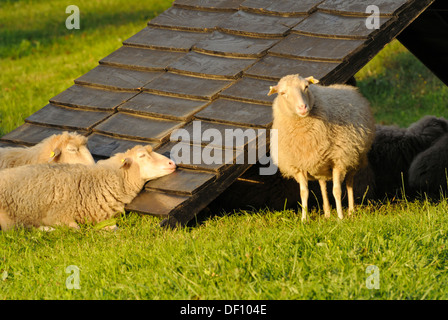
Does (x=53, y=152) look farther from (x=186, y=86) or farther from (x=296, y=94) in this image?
(x=296, y=94)

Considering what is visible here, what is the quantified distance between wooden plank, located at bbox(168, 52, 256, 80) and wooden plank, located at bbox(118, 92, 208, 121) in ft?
1.26

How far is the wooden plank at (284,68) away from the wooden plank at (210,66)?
0.53 feet

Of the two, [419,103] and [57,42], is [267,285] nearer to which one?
[419,103]

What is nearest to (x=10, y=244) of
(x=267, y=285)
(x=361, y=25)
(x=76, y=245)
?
(x=76, y=245)

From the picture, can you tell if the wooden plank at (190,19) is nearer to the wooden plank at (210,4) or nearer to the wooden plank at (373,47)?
the wooden plank at (210,4)

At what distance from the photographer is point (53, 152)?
6887 millimetres

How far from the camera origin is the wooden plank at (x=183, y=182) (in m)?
6.16

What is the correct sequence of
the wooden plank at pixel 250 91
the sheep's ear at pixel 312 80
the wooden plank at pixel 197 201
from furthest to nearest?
the wooden plank at pixel 250 91 → the wooden plank at pixel 197 201 → the sheep's ear at pixel 312 80

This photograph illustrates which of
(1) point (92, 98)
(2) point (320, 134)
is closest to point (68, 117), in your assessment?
(1) point (92, 98)

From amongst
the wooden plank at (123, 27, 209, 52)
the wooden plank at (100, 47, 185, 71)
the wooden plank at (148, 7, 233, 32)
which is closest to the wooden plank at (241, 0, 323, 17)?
the wooden plank at (148, 7, 233, 32)

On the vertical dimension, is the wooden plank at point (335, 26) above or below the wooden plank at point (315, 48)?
above

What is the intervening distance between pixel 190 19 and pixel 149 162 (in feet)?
8.10

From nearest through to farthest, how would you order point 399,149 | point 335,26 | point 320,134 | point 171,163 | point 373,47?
point 320,134 < point 171,163 < point 373,47 < point 335,26 < point 399,149

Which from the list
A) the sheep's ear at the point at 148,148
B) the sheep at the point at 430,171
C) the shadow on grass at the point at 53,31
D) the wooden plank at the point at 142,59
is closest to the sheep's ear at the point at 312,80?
the sheep's ear at the point at 148,148
